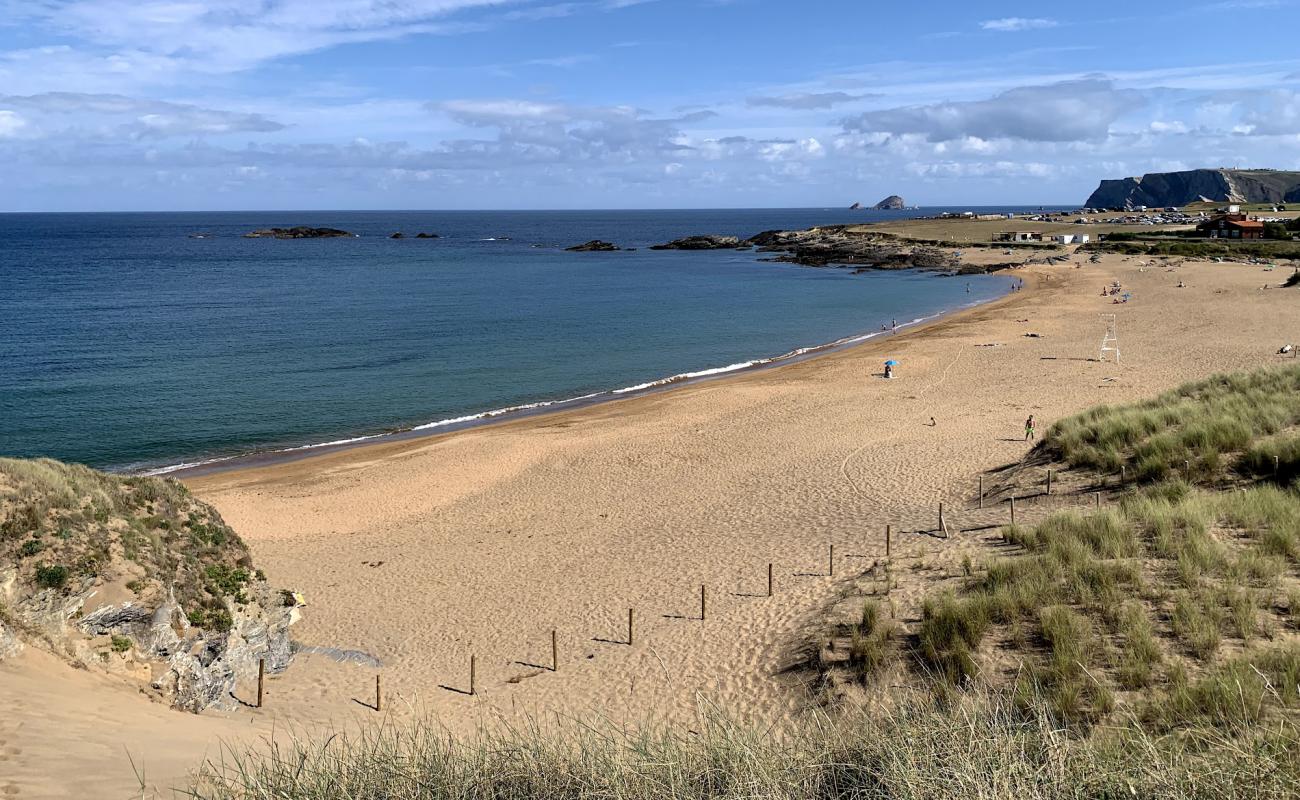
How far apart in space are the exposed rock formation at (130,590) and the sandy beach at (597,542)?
1.79 feet

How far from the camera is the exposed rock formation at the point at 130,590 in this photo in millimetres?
9953

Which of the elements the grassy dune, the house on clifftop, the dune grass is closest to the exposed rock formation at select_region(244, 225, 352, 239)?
the house on clifftop

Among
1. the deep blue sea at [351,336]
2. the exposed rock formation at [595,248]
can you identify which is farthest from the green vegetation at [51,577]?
the exposed rock formation at [595,248]

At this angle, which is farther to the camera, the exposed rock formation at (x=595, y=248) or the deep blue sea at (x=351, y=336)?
the exposed rock formation at (x=595, y=248)

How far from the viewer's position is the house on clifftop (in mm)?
80625

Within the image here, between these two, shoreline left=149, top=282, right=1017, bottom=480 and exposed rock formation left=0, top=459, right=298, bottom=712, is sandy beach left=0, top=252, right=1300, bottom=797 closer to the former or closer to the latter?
exposed rock formation left=0, top=459, right=298, bottom=712

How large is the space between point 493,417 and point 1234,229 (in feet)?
273

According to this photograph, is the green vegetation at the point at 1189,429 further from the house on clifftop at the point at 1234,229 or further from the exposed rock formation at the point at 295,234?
the exposed rock formation at the point at 295,234

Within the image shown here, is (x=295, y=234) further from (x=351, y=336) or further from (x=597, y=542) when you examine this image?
(x=597, y=542)

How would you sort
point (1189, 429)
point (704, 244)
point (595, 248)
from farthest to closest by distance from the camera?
point (704, 244) → point (595, 248) → point (1189, 429)

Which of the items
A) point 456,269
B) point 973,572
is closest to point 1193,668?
point 973,572

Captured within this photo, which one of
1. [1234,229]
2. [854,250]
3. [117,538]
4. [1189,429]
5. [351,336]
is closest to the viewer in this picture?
[117,538]

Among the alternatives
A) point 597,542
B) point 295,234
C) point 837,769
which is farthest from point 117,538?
point 295,234

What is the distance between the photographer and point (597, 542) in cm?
1727
